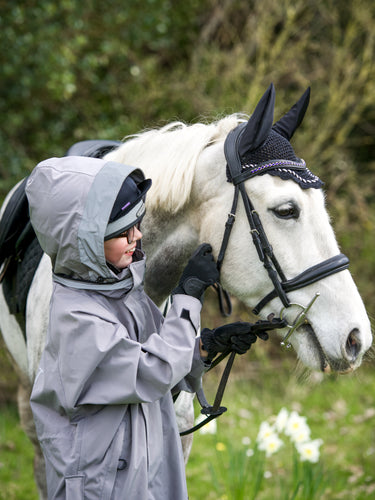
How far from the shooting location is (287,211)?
6.34 ft

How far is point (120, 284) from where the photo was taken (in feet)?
5.85

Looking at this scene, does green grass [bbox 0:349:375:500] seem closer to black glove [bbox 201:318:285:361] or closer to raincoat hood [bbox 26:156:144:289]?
black glove [bbox 201:318:285:361]

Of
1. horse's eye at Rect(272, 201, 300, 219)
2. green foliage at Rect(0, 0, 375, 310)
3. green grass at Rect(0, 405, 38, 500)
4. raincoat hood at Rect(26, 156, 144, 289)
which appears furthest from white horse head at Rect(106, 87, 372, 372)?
green foliage at Rect(0, 0, 375, 310)

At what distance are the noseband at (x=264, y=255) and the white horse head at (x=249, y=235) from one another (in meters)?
0.02

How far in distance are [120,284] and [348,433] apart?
3716 millimetres

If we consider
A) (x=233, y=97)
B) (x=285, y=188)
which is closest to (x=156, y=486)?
(x=285, y=188)

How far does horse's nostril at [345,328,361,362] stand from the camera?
184 cm

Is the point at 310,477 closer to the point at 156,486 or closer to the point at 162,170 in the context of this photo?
the point at 156,486

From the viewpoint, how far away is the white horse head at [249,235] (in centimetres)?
188

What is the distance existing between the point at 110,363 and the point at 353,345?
825 mm

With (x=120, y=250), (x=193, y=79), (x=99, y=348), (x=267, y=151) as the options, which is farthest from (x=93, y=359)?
(x=193, y=79)

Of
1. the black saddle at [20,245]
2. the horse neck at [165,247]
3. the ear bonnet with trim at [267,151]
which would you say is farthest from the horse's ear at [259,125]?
the black saddle at [20,245]

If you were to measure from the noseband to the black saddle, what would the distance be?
85cm

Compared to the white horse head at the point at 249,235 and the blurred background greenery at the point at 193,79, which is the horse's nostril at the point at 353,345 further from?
the blurred background greenery at the point at 193,79
